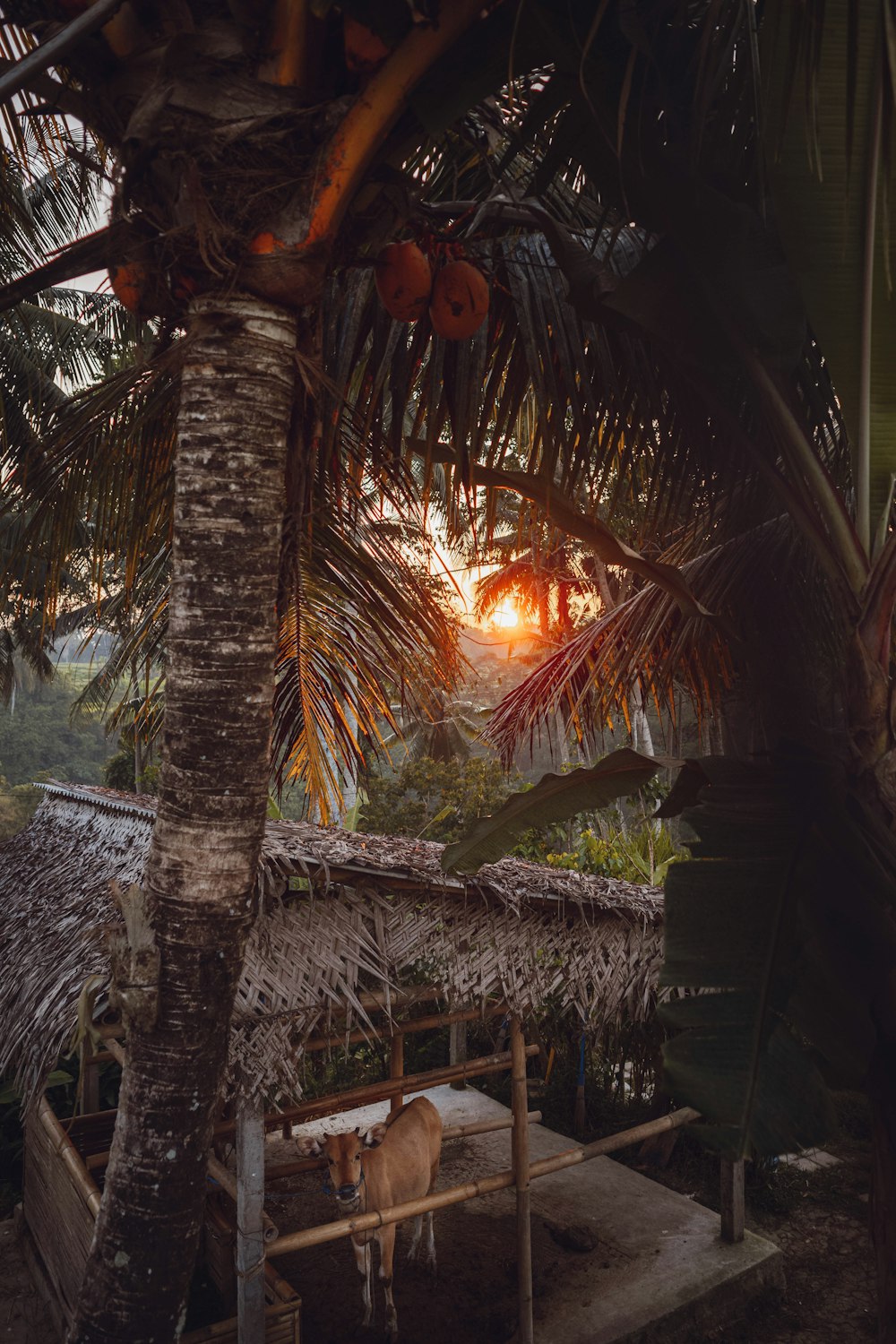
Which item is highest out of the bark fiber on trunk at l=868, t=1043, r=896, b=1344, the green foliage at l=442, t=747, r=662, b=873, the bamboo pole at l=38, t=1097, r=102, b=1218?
the green foliage at l=442, t=747, r=662, b=873

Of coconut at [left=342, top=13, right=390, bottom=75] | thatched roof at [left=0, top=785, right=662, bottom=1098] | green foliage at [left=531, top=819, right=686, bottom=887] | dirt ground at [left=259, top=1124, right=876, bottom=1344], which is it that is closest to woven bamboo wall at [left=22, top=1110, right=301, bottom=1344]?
dirt ground at [left=259, top=1124, right=876, bottom=1344]

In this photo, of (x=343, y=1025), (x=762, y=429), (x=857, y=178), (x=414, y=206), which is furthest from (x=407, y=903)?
(x=857, y=178)

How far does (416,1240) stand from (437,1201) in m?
1.28

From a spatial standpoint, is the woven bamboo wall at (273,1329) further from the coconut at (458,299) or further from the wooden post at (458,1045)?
the coconut at (458,299)

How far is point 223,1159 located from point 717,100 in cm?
543

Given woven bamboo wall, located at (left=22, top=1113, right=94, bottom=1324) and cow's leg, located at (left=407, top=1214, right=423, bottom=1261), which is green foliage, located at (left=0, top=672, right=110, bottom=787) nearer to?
woven bamboo wall, located at (left=22, top=1113, right=94, bottom=1324)

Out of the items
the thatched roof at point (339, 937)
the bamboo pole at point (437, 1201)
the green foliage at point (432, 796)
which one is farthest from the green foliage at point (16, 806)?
the bamboo pole at point (437, 1201)

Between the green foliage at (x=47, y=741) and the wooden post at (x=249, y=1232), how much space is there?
28354 millimetres

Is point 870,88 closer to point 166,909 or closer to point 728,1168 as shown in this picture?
point 166,909

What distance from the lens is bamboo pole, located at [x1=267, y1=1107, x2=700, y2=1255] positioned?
390 centimetres

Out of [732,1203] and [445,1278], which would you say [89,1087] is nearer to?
[445,1278]

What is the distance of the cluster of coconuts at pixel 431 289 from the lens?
2461 mm

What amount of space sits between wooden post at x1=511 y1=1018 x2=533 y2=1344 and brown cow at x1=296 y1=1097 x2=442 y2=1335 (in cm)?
57

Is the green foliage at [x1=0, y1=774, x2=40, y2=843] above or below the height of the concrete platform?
above
